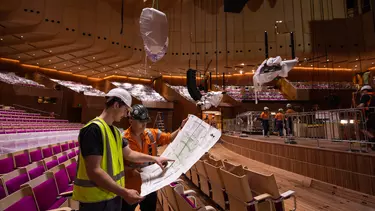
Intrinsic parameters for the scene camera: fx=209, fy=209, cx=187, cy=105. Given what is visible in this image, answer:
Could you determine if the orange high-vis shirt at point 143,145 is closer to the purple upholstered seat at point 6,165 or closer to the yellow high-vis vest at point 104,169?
the yellow high-vis vest at point 104,169

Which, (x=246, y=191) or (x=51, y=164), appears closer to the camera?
(x=246, y=191)

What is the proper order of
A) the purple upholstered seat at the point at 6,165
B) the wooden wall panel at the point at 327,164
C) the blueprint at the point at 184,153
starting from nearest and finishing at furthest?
1. the blueprint at the point at 184,153
2. the purple upholstered seat at the point at 6,165
3. the wooden wall panel at the point at 327,164

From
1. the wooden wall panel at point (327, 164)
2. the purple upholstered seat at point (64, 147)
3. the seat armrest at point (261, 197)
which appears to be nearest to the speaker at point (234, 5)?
the wooden wall panel at point (327, 164)

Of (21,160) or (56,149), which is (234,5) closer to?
(56,149)

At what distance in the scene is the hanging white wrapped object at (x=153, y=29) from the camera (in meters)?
2.24

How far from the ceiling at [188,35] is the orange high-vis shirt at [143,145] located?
420 inches

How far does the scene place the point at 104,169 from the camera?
3.35ft

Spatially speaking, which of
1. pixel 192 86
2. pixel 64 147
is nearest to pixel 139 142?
pixel 64 147

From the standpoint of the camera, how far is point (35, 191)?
1.62m

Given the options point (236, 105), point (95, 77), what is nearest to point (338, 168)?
point (236, 105)

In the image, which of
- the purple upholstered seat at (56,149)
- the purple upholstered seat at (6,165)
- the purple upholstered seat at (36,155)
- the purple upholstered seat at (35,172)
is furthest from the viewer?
the purple upholstered seat at (56,149)

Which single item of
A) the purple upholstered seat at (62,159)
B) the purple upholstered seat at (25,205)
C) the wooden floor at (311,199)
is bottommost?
the wooden floor at (311,199)

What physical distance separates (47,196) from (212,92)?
472 cm

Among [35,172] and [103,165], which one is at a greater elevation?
[103,165]
